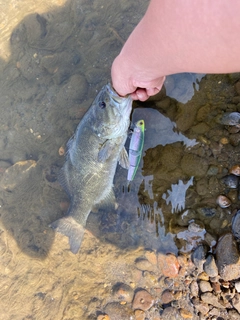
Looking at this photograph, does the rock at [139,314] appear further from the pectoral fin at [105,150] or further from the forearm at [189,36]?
the forearm at [189,36]

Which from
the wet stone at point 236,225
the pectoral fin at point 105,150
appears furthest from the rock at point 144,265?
the pectoral fin at point 105,150

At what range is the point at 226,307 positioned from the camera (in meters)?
3.33

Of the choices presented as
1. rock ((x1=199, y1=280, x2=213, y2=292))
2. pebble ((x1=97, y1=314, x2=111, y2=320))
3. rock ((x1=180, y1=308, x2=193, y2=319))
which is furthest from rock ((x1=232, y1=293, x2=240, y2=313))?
pebble ((x1=97, y1=314, x2=111, y2=320))

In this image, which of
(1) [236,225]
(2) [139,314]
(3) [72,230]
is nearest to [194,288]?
(2) [139,314]

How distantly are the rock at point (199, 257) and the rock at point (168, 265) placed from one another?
0.26 m

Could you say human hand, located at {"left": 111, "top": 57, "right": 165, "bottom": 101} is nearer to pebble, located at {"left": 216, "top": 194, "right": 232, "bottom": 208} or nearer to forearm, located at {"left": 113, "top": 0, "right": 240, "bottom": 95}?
forearm, located at {"left": 113, "top": 0, "right": 240, "bottom": 95}

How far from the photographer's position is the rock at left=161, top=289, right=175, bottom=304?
3.59 meters

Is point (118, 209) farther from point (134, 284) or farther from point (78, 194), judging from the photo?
point (134, 284)

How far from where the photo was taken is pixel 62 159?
14.5 ft

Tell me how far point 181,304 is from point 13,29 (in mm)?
5592

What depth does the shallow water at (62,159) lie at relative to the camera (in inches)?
146

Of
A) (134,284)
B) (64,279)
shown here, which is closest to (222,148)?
(134,284)

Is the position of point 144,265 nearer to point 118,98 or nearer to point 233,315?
point 233,315

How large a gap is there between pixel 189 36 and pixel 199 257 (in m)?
2.91
